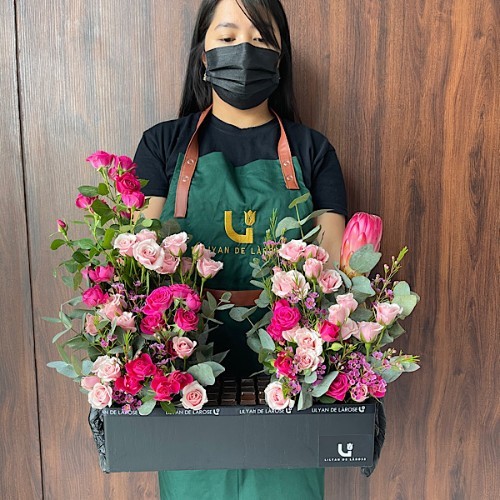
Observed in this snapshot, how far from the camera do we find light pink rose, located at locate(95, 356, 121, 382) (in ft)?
2.72

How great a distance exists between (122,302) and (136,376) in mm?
116

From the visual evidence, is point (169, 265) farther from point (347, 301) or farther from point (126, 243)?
point (347, 301)

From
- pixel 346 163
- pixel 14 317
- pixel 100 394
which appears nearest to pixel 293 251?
pixel 100 394

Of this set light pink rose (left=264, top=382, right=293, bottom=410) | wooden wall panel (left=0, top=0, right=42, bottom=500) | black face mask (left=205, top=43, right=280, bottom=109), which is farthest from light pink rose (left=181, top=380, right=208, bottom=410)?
wooden wall panel (left=0, top=0, right=42, bottom=500)

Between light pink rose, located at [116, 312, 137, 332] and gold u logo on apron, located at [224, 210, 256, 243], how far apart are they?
30 cm

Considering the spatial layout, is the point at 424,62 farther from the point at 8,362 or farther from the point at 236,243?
the point at 8,362

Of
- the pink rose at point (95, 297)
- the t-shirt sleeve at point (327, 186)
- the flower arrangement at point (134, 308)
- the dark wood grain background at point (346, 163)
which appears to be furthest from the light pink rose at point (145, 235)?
the dark wood grain background at point (346, 163)

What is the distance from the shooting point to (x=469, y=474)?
5.00 ft

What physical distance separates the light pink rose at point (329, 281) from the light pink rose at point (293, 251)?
0.05 metres

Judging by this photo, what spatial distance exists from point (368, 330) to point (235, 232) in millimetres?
352

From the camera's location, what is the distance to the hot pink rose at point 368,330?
0.84 metres

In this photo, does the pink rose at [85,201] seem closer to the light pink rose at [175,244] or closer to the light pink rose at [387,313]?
the light pink rose at [175,244]

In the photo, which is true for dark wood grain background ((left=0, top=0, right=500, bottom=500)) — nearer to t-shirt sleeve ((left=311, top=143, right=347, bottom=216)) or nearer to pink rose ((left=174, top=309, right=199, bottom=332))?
t-shirt sleeve ((left=311, top=143, right=347, bottom=216))

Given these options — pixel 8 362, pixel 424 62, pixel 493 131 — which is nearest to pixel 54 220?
pixel 8 362
